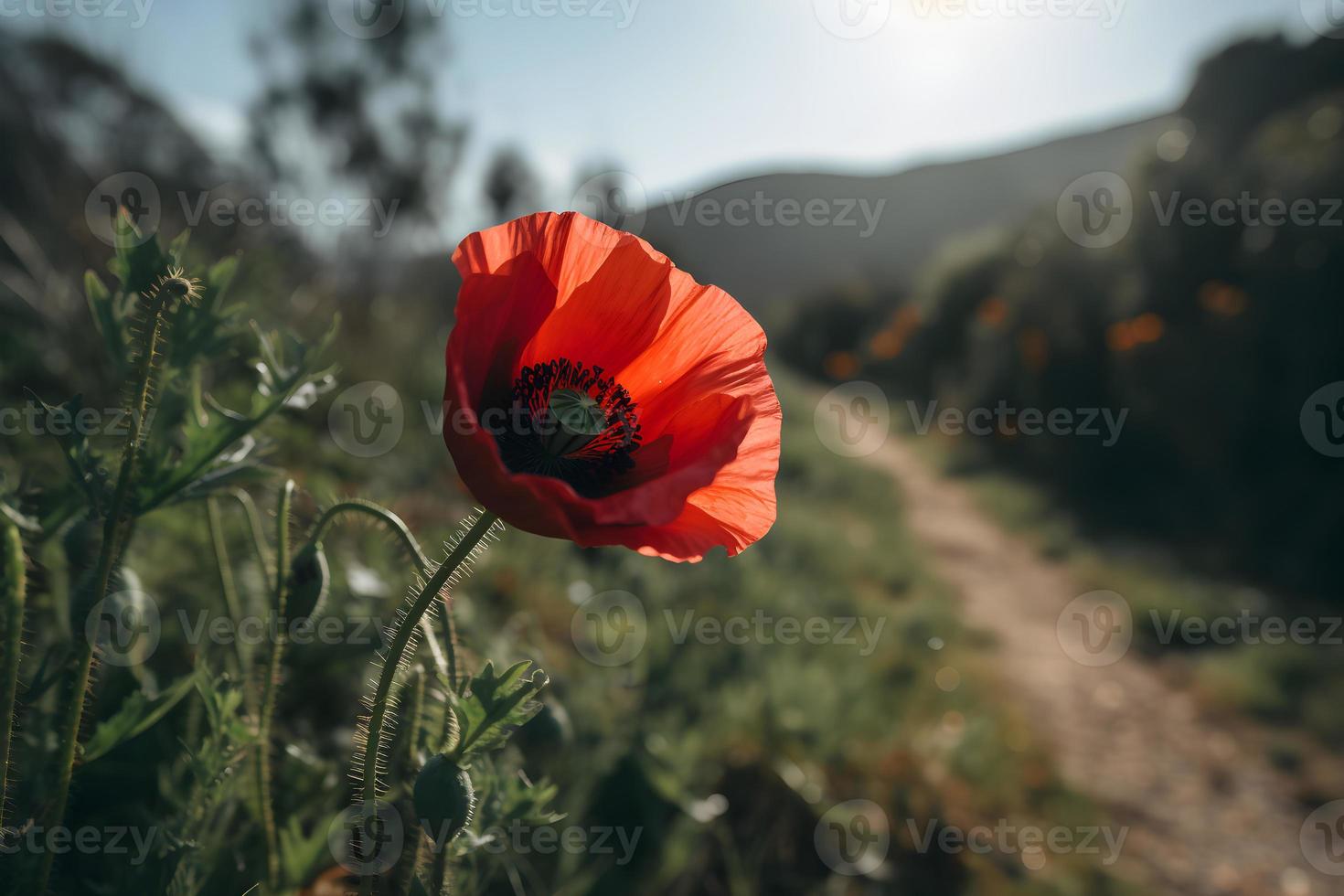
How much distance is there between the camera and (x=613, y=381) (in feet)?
3.92

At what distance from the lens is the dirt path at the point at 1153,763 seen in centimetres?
386

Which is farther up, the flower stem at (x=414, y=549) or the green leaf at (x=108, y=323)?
the green leaf at (x=108, y=323)

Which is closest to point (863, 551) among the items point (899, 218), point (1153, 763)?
point (1153, 763)

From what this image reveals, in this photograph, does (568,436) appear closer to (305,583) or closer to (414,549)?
(414,549)

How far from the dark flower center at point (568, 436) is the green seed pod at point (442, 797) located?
40 centimetres

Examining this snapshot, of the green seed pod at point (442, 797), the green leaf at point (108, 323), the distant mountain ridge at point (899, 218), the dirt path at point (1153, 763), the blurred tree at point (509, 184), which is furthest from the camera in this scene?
the distant mountain ridge at point (899, 218)

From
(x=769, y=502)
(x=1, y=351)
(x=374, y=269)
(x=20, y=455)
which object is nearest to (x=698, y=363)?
(x=769, y=502)

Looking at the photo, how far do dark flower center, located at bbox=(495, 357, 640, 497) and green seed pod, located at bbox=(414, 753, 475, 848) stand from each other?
398 millimetres

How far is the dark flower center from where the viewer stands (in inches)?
43.2

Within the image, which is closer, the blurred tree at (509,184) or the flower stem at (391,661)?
the flower stem at (391,661)

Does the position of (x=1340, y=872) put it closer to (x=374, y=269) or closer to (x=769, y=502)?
(x=769, y=502)

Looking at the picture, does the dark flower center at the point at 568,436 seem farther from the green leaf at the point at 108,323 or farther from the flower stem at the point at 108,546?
the green leaf at the point at 108,323

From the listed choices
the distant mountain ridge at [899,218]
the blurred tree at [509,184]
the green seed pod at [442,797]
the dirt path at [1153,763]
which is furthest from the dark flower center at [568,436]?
the distant mountain ridge at [899,218]

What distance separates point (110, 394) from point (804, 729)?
9.34ft
